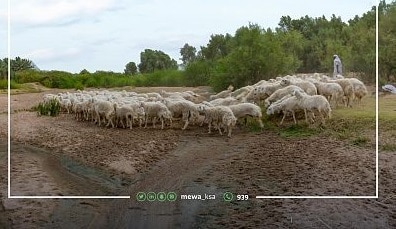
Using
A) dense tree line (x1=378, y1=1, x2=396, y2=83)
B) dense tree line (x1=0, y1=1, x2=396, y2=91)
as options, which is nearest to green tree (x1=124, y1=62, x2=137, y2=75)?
dense tree line (x1=0, y1=1, x2=396, y2=91)

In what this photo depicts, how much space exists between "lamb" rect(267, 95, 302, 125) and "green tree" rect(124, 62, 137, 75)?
86cm

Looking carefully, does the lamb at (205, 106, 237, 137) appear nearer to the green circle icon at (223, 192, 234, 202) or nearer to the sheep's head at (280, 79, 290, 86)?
the sheep's head at (280, 79, 290, 86)

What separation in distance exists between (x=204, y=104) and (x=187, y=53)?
0.47m

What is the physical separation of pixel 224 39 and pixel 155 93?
0.65 meters

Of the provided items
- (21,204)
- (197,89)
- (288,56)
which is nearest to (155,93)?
(197,89)

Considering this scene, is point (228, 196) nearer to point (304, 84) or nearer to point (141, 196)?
point (141, 196)

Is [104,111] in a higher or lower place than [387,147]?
higher

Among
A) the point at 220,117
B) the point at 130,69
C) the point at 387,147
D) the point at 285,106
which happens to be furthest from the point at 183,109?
the point at 387,147

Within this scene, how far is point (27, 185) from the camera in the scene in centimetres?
351

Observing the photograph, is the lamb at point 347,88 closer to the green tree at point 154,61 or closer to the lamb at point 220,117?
the lamb at point 220,117

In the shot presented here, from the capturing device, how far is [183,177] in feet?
11.8

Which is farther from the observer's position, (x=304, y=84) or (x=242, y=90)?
(x=304, y=84)

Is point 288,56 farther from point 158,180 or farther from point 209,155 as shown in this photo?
point 158,180

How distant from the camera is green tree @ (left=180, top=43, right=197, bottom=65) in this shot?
375 cm
